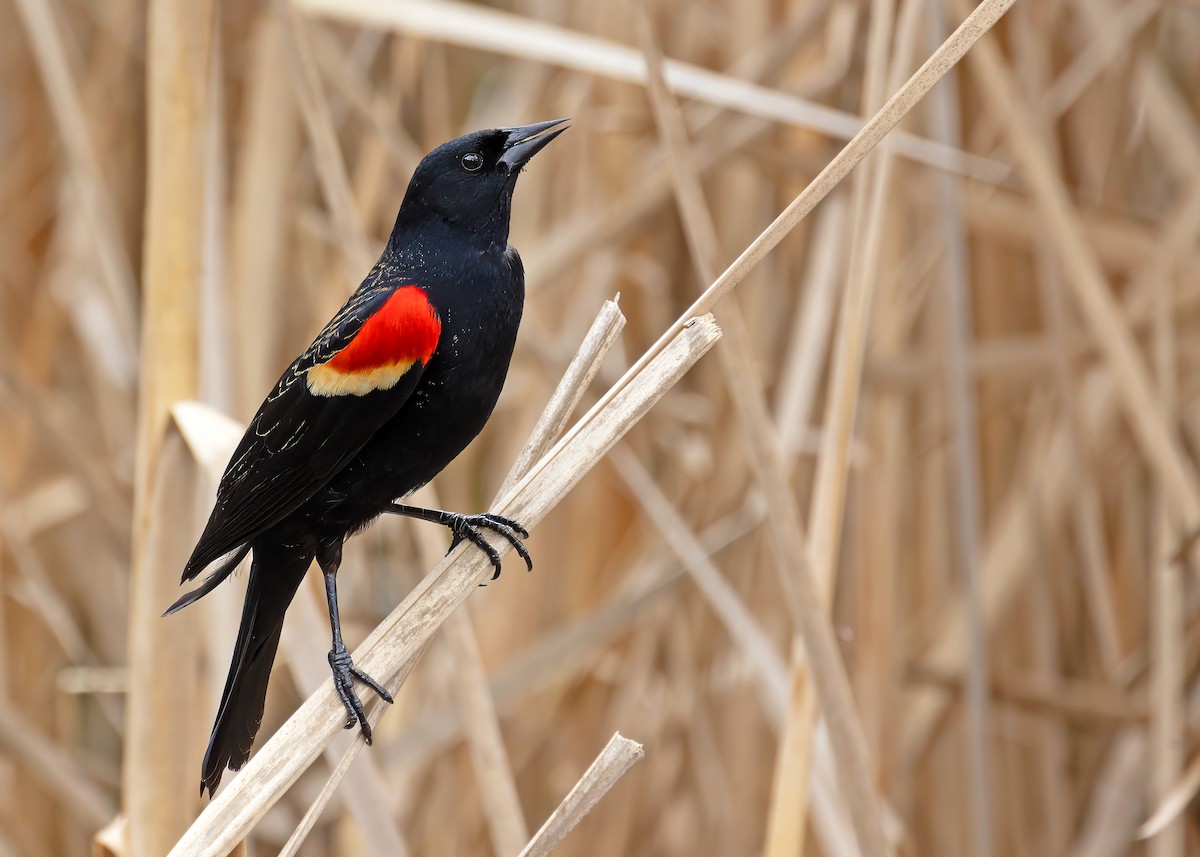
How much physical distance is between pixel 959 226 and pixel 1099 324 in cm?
29

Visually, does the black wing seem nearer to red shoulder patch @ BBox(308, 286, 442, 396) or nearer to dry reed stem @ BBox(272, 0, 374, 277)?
red shoulder patch @ BBox(308, 286, 442, 396)

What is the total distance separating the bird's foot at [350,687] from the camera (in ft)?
4.04

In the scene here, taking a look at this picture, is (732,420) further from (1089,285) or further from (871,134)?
(871,134)

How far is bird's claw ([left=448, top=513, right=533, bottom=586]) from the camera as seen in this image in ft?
4.54

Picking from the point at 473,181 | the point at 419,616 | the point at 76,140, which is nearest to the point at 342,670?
the point at 419,616

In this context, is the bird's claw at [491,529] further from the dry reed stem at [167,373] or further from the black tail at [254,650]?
the dry reed stem at [167,373]

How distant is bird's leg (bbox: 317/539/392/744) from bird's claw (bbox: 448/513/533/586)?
16 centimetres

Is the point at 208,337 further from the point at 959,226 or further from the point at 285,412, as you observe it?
the point at 959,226

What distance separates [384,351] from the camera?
1.47 m

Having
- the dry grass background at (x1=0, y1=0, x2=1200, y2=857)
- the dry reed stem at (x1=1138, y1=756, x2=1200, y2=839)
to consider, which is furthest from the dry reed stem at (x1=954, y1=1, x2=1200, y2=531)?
the dry reed stem at (x1=1138, y1=756, x2=1200, y2=839)

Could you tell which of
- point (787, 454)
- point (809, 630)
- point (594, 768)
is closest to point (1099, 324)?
point (787, 454)

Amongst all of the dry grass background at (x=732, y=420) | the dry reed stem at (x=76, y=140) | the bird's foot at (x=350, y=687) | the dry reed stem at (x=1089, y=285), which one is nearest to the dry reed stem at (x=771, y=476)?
the dry grass background at (x=732, y=420)

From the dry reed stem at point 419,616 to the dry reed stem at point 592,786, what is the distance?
218 millimetres

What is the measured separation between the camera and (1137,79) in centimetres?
243
